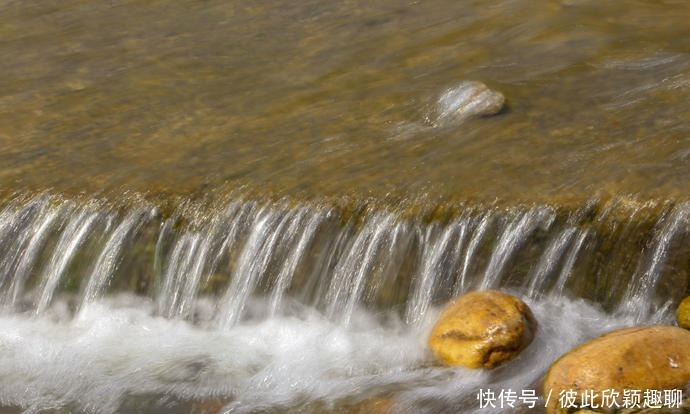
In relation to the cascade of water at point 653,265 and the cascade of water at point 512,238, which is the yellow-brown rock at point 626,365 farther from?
the cascade of water at point 512,238

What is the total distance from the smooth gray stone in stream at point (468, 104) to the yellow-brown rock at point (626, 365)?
112 inches

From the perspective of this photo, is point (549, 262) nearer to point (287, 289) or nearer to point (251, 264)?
point (287, 289)

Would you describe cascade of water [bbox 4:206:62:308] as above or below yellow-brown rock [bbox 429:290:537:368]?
above

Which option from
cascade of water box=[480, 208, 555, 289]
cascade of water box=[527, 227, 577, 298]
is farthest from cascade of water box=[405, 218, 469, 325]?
cascade of water box=[527, 227, 577, 298]

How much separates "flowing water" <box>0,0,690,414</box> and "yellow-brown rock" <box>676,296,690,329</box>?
162mm

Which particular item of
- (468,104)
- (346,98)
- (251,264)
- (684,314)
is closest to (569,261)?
(684,314)

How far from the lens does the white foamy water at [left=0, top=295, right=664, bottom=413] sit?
727 cm

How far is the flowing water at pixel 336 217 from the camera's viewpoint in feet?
24.9

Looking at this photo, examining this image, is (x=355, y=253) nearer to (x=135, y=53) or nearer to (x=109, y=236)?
(x=109, y=236)

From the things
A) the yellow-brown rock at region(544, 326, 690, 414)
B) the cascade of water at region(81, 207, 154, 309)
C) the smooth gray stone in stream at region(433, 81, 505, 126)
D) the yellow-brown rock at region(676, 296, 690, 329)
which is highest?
the smooth gray stone in stream at region(433, 81, 505, 126)

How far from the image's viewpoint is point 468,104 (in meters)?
9.37

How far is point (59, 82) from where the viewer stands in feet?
35.7

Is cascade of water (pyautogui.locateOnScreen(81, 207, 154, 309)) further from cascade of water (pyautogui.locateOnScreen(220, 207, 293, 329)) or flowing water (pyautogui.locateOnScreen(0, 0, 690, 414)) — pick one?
cascade of water (pyautogui.locateOnScreen(220, 207, 293, 329))

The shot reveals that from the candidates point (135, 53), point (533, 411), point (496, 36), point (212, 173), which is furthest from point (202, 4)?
point (533, 411)
